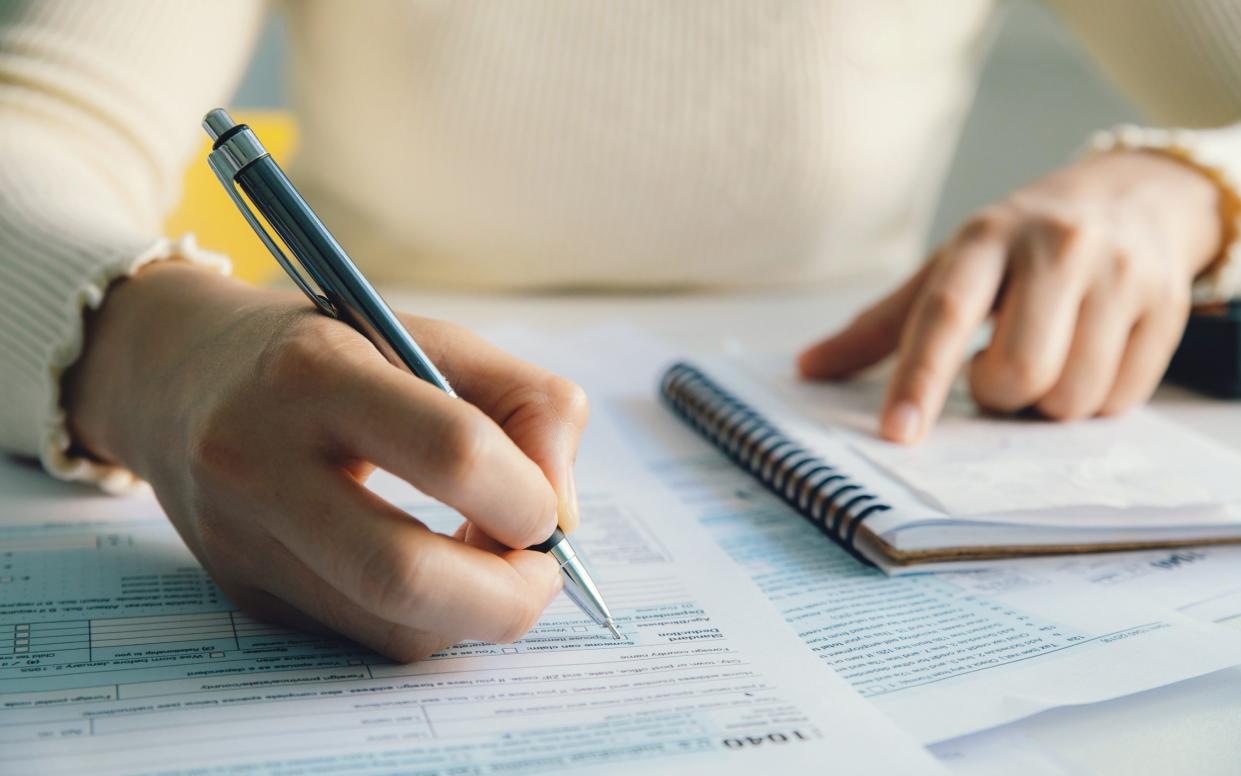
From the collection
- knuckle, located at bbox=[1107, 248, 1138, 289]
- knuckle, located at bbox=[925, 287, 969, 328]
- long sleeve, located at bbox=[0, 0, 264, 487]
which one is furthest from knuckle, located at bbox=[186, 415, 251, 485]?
knuckle, located at bbox=[1107, 248, 1138, 289]

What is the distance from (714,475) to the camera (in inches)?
21.5

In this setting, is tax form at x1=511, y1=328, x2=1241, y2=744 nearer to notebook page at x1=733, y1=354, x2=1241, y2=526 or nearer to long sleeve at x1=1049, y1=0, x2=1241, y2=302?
notebook page at x1=733, y1=354, x2=1241, y2=526

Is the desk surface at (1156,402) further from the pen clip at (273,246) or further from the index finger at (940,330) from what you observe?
the pen clip at (273,246)

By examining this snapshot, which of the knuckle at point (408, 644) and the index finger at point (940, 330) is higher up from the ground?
the index finger at point (940, 330)

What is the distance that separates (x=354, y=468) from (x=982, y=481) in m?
0.29

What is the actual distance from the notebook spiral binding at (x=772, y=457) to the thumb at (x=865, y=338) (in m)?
0.08

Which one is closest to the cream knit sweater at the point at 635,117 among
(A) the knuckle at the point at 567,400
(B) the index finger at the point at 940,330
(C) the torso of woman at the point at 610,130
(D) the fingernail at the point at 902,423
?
(C) the torso of woman at the point at 610,130

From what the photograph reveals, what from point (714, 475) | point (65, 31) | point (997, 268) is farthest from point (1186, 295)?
point (65, 31)

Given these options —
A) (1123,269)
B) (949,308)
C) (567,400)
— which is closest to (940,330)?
(949,308)

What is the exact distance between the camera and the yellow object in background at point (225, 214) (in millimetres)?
1149

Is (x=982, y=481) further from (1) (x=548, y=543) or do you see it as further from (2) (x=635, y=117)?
(2) (x=635, y=117)

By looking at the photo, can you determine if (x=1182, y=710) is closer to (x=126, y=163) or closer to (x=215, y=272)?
(x=215, y=272)

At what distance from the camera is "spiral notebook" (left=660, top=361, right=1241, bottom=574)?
1.47ft

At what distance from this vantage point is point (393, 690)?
1.09 feet
